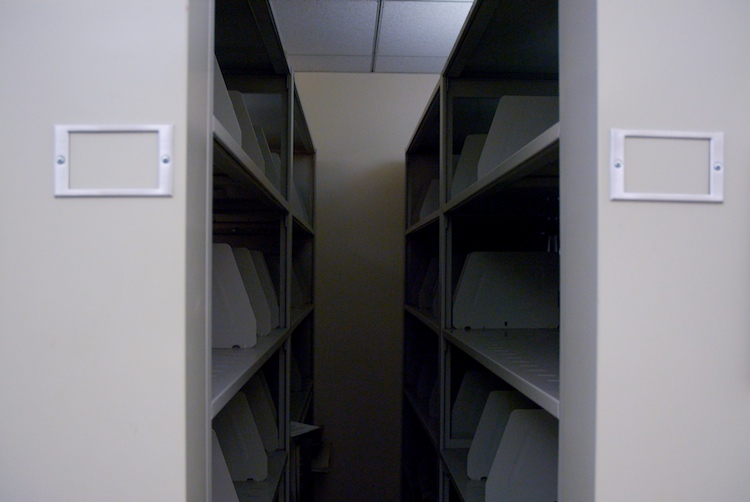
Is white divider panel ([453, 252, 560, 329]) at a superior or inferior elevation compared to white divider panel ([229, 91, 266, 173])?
inferior

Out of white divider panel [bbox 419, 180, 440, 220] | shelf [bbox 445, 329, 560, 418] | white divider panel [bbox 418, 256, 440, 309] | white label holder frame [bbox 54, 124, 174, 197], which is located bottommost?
shelf [bbox 445, 329, 560, 418]

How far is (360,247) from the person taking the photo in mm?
2975

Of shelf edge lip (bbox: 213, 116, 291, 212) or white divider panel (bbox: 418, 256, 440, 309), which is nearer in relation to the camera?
shelf edge lip (bbox: 213, 116, 291, 212)

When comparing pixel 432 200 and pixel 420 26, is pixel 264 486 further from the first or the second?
pixel 420 26

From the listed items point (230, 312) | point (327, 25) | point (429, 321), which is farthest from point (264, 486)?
point (327, 25)

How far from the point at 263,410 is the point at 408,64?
6.94 feet

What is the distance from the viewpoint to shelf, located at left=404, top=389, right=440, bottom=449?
1.91 metres

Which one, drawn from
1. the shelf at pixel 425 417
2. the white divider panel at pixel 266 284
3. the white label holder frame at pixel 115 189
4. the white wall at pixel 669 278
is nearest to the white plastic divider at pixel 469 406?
the shelf at pixel 425 417

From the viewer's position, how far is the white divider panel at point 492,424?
4.43 feet

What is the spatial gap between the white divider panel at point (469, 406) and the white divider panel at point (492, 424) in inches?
12.6

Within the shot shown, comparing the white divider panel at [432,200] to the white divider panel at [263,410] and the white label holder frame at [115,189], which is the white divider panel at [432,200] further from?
the white label holder frame at [115,189]

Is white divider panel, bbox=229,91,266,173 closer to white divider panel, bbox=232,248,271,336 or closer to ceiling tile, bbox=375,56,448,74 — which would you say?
white divider panel, bbox=232,248,271,336

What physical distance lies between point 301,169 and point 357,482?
184cm

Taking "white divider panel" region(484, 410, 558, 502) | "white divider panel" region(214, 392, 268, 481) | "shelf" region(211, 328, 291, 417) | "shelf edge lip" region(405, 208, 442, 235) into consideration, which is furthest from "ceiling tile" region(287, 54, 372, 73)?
"white divider panel" region(484, 410, 558, 502)
